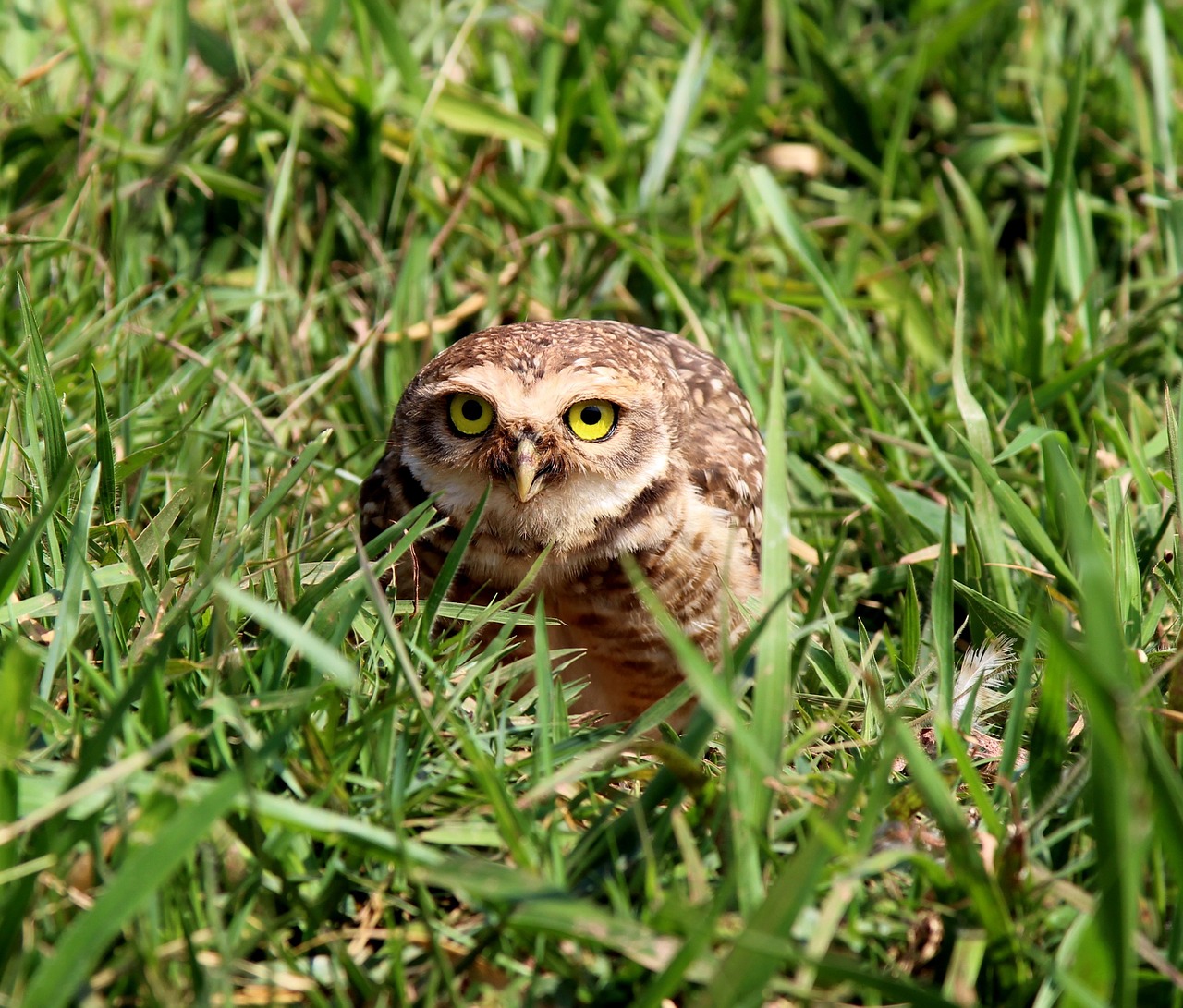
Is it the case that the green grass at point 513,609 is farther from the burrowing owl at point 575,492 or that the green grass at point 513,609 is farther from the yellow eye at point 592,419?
the yellow eye at point 592,419

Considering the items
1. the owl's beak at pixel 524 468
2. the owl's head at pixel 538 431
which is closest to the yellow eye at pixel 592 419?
the owl's head at pixel 538 431

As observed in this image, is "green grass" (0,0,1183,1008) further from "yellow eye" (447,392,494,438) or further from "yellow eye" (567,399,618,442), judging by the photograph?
"yellow eye" (567,399,618,442)

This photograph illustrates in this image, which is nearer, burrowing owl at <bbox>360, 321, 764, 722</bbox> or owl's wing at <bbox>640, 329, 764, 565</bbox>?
burrowing owl at <bbox>360, 321, 764, 722</bbox>

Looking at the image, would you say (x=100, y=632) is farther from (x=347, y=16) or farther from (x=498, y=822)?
(x=347, y=16)

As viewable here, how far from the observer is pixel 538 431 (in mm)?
2701

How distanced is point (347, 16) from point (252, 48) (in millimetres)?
568

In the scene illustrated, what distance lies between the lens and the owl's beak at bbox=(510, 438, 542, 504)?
2.64 meters

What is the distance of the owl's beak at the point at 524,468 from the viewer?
104 inches

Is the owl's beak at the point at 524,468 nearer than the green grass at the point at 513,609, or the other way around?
the green grass at the point at 513,609

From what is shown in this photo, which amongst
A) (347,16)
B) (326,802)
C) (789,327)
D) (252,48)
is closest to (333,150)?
(252,48)

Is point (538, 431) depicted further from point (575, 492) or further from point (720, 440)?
point (720, 440)

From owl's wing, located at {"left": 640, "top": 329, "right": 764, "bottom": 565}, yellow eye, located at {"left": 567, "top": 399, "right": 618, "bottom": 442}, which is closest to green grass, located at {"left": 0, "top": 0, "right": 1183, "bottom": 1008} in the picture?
owl's wing, located at {"left": 640, "top": 329, "right": 764, "bottom": 565}

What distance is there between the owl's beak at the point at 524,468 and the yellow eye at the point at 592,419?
139 millimetres

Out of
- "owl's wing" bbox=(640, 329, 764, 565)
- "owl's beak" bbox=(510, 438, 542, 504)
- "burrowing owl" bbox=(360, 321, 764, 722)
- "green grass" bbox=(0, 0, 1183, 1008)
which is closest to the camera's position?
"green grass" bbox=(0, 0, 1183, 1008)
